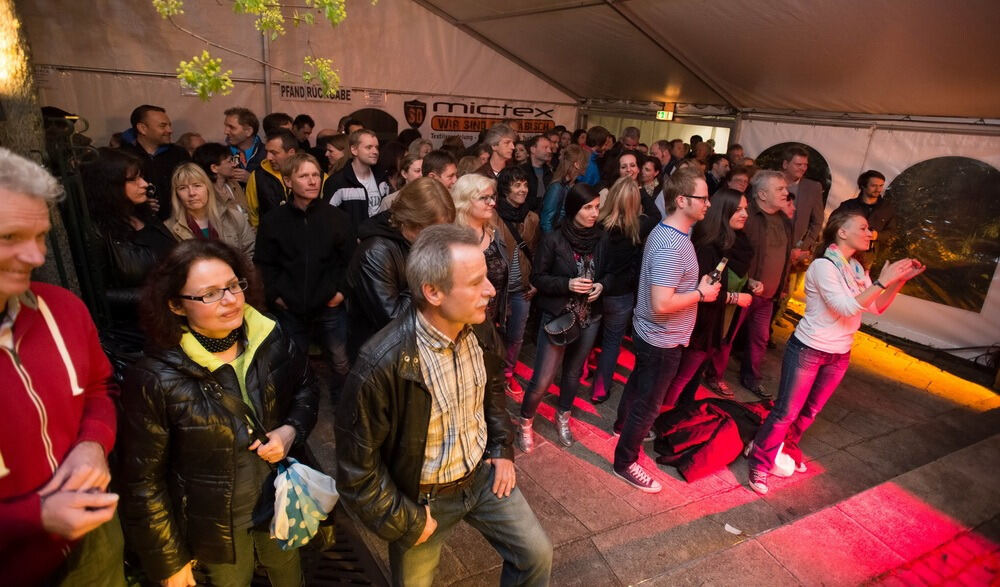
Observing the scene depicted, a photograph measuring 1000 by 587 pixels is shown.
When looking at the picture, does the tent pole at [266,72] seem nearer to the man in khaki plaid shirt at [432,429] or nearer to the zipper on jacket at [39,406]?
the man in khaki plaid shirt at [432,429]

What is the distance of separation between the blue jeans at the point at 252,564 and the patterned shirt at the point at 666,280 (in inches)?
94.3

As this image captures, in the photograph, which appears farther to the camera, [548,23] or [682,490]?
[548,23]

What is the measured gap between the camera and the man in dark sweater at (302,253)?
372 centimetres

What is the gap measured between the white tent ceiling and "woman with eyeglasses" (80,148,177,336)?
6.03 metres

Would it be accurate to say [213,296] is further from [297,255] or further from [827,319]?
[827,319]

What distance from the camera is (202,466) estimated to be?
190 centimetres

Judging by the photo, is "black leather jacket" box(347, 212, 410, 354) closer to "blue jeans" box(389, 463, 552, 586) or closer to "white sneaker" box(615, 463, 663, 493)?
"blue jeans" box(389, 463, 552, 586)

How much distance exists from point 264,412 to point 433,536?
0.83 meters

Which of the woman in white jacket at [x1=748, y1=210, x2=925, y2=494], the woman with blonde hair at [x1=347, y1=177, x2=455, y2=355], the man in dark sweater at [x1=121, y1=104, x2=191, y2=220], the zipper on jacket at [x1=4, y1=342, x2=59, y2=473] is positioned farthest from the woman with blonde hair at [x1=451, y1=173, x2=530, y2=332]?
the man in dark sweater at [x1=121, y1=104, x2=191, y2=220]

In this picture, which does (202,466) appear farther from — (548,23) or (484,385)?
(548,23)

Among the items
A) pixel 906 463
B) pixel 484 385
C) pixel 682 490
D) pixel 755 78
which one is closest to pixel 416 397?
pixel 484 385

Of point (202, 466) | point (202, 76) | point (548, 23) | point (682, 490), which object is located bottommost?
point (682, 490)

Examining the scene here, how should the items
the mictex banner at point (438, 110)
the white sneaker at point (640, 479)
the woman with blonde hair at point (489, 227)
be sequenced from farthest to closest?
1. the mictex banner at point (438, 110)
2. the white sneaker at point (640, 479)
3. the woman with blonde hair at point (489, 227)

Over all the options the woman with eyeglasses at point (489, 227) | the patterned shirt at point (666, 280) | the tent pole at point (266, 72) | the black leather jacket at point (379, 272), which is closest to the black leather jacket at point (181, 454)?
the black leather jacket at point (379, 272)
